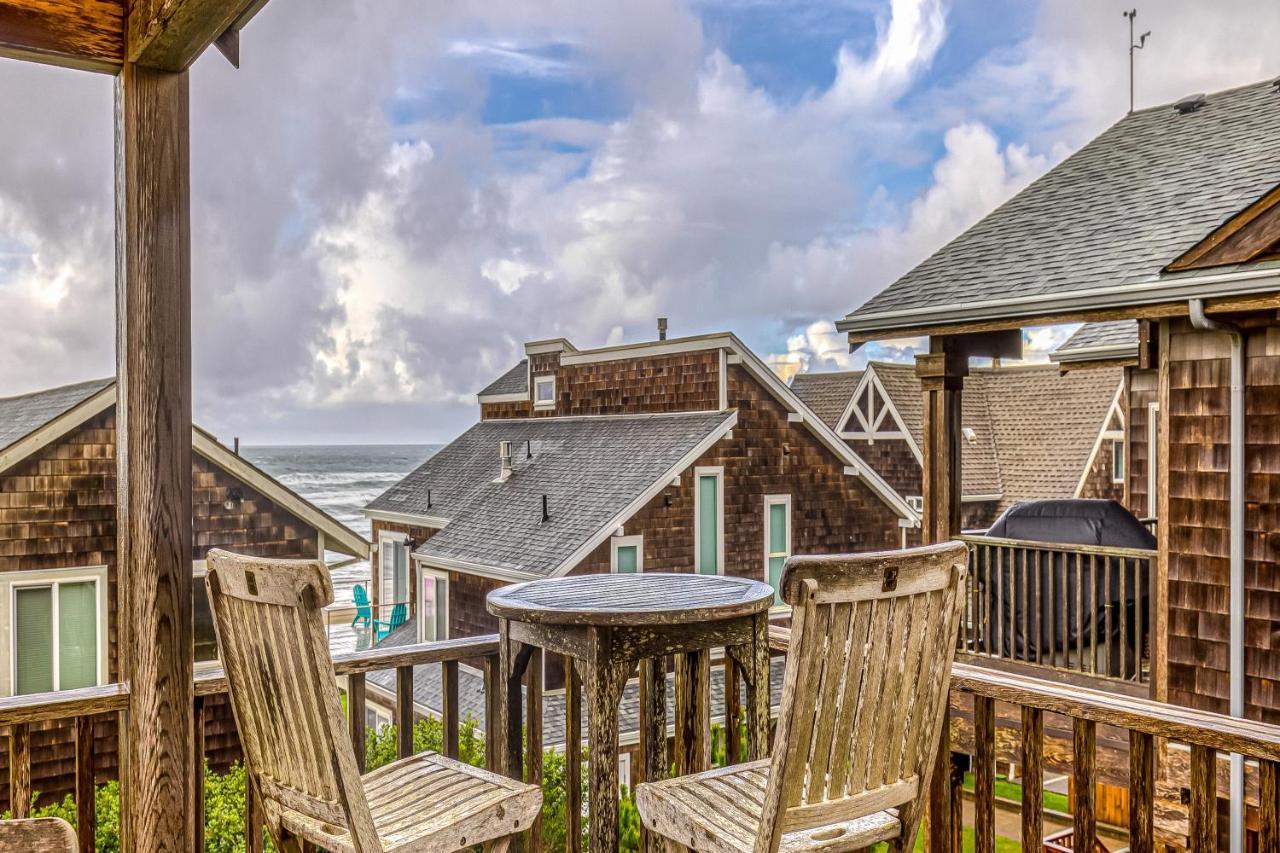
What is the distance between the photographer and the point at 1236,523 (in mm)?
4555

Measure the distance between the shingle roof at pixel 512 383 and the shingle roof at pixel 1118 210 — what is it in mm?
8771

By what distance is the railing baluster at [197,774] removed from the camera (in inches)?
83.7

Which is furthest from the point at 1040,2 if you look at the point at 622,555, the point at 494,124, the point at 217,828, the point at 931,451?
the point at 217,828

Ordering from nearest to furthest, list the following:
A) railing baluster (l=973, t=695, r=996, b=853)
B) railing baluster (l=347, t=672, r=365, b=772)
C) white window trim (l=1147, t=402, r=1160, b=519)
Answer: railing baluster (l=973, t=695, r=996, b=853) < railing baluster (l=347, t=672, r=365, b=772) < white window trim (l=1147, t=402, r=1160, b=519)

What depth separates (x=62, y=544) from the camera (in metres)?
4.33

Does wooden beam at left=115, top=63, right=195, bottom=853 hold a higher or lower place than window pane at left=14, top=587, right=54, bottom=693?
higher

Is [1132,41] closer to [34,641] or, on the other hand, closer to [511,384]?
[34,641]

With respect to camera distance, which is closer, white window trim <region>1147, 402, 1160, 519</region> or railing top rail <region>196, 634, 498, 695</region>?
railing top rail <region>196, 634, 498, 695</region>

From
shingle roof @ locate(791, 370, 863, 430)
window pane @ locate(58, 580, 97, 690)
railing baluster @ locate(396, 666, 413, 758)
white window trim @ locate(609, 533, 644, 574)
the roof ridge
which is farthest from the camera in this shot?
shingle roof @ locate(791, 370, 863, 430)

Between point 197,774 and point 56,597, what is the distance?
8.57 ft

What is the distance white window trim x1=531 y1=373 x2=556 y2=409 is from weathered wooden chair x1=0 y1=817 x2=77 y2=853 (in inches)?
491

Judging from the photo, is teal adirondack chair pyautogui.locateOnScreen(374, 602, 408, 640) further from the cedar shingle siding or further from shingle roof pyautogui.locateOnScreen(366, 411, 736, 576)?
the cedar shingle siding

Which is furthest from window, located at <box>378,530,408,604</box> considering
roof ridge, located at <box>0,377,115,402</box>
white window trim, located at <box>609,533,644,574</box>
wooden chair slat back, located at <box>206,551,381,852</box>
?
wooden chair slat back, located at <box>206,551,381,852</box>

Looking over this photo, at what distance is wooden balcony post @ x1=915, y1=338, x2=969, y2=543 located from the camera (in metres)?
5.70
